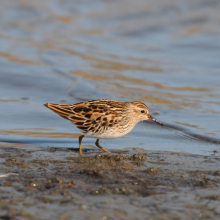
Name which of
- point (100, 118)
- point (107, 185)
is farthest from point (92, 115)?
point (107, 185)

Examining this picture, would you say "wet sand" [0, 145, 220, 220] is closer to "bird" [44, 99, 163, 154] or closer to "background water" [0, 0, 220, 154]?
"bird" [44, 99, 163, 154]

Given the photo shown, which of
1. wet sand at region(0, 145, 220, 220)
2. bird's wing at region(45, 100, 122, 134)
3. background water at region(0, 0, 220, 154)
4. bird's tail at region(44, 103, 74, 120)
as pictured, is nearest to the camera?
wet sand at region(0, 145, 220, 220)

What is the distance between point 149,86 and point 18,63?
4840 millimetres

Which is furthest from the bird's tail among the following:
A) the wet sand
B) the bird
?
the wet sand

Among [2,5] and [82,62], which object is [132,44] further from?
[2,5]

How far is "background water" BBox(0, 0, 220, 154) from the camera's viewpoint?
30.9 feet

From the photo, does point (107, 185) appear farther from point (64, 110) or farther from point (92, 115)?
point (64, 110)

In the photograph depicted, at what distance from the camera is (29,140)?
8.60 metres

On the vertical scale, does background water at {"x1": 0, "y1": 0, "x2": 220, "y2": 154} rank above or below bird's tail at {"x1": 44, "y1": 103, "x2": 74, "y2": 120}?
above

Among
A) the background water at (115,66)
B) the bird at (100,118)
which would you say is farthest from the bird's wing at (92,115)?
the background water at (115,66)

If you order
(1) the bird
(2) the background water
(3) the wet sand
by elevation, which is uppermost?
(2) the background water

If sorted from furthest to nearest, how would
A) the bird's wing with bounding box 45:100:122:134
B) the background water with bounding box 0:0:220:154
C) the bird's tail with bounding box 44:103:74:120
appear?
the background water with bounding box 0:0:220:154 → the bird's tail with bounding box 44:103:74:120 → the bird's wing with bounding box 45:100:122:134

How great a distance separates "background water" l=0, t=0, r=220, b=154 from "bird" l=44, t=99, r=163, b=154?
0.74m

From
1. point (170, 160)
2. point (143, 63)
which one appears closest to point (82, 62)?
point (143, 63)
